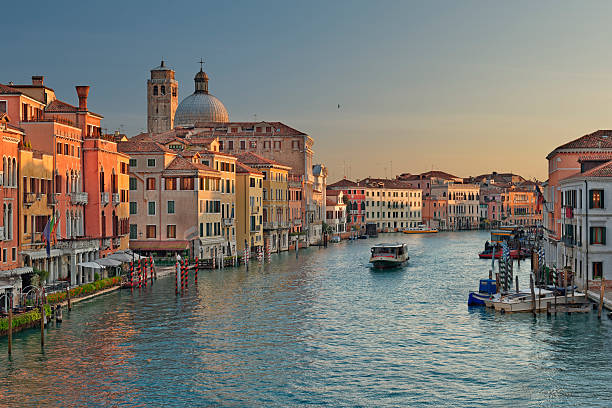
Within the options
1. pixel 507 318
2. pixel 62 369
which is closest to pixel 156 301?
pixel 62 369

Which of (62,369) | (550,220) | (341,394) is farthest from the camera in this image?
(550,220)

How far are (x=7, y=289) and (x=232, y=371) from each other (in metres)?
11.4

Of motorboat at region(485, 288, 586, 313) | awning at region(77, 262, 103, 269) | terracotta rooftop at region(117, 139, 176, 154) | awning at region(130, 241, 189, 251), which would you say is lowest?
motorboat at region(485, 288, 586, 313)

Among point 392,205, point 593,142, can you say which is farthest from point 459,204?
point 593,142

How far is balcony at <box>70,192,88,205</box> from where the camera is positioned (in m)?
38.2

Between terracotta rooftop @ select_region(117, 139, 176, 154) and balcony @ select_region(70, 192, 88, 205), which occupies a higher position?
terracotta rooftop @ select_region(117, 139, 176, 154)

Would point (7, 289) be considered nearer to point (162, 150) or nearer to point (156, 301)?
point (156, 301)

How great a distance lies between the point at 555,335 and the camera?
1093 inches

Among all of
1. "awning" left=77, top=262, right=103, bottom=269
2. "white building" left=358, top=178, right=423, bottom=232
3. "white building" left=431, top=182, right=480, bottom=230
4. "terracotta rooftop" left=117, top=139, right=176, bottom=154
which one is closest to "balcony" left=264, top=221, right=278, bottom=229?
"terracotta rooftop" left=117, top=139, right=176, bottom=154

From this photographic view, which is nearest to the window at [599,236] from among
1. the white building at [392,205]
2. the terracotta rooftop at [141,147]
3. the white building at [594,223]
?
the white building at [594,223]

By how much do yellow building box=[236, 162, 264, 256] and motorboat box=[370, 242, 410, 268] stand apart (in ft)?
34.0

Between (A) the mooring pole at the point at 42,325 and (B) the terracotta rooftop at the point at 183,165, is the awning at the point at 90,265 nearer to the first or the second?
(A) the mooring pole at the point at 42,325

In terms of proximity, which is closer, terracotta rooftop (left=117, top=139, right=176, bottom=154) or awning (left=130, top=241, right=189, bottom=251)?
awning (left=130, top=241, right=189, bottom=251)

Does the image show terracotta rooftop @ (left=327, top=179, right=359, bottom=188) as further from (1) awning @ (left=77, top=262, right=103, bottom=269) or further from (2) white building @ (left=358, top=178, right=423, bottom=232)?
(1) awning @ (left=77, top=262, right=103, bottom=269)
